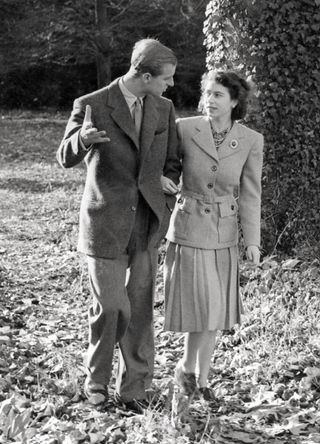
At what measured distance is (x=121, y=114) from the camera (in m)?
4.14

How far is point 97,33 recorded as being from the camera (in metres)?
23.2

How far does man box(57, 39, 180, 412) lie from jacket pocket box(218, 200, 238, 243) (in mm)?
310

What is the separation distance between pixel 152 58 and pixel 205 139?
2.19ft

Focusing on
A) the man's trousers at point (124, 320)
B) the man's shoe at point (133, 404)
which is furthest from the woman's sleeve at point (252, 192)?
the man's shoe at point (133, 404)

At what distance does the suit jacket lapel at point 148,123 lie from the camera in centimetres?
418

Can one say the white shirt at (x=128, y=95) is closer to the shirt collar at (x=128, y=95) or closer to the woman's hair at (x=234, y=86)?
the shirt collar at (x=128, y=95)

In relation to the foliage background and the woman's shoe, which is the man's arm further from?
the foliage background

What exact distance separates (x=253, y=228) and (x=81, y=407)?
4.44 feet

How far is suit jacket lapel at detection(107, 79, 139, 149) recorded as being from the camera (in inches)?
163

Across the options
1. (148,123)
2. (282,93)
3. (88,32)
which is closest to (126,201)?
(148,123)

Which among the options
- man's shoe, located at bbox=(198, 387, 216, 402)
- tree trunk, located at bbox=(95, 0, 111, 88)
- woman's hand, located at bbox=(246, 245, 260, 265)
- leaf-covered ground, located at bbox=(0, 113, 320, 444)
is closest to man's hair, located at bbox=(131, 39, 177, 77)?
woman's hand, located at bbox=(246, 245, 260, 265)

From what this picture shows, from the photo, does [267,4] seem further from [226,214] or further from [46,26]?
[46,26]

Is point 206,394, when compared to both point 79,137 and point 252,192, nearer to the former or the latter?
point 252,192

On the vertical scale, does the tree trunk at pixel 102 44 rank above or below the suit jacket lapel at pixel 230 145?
above
